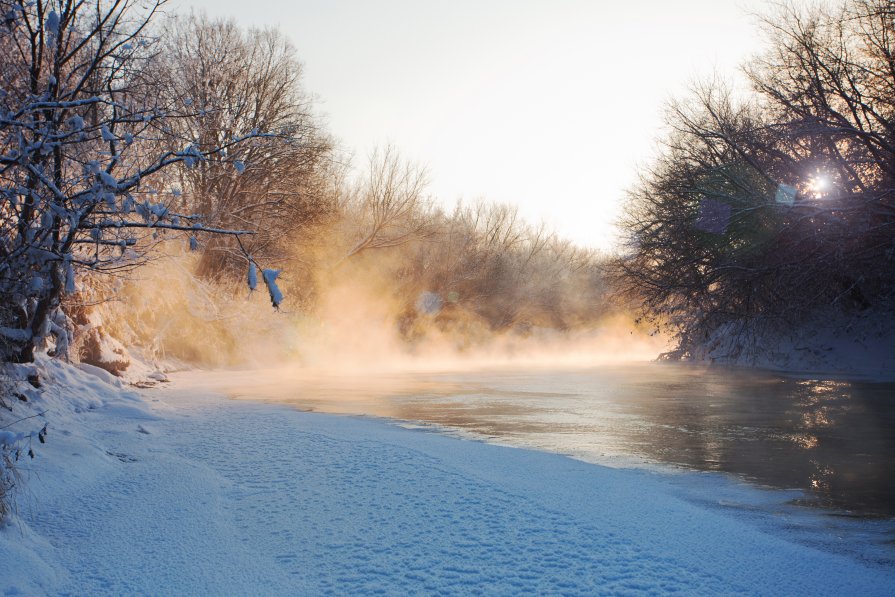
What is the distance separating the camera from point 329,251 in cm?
2908

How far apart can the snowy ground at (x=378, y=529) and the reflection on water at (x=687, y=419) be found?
933 millimetres

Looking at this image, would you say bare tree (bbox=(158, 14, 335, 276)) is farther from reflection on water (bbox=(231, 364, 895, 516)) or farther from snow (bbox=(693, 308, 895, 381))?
snow (bbox=(693, 308, 895, 381))

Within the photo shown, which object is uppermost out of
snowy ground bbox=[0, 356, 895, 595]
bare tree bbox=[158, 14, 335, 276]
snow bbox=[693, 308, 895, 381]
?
bare tree bbox=[158, 14, 335, 276]

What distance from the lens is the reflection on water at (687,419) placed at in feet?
18.6

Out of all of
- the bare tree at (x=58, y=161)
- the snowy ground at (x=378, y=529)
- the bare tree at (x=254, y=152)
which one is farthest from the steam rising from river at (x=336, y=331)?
the snowy ground at (x=378, y=529)

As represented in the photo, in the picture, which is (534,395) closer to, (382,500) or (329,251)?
(382,500)

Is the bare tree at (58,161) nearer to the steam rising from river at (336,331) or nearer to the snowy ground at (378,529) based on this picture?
the snowy ground at (378,529)

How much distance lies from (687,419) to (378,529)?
249 inches

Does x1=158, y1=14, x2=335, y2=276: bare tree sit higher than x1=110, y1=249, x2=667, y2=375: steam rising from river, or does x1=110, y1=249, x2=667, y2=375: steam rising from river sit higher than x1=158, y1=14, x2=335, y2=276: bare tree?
x1=158, y1=14, x2=335, y2=276: bare tree

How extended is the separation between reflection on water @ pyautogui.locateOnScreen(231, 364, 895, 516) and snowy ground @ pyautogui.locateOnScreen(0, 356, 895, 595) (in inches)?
36.7

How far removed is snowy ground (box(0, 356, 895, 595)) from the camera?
3215 mm

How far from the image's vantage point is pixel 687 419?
8.99 meters

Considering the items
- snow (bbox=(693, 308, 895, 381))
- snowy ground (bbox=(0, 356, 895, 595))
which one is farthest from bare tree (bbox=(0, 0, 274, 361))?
snow (bbox=(693, 308, 895, 381))

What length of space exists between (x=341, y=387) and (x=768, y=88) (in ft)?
34.9
